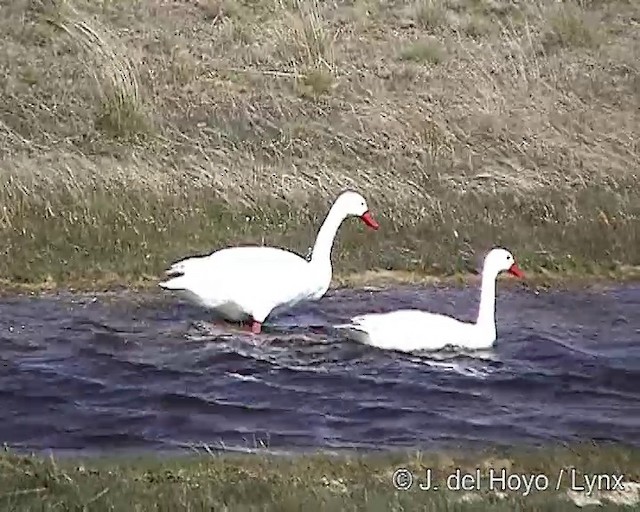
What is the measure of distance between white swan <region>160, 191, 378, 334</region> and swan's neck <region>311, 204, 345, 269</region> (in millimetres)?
21

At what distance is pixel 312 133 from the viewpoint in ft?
48.5

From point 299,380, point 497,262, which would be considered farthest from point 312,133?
point 299,380

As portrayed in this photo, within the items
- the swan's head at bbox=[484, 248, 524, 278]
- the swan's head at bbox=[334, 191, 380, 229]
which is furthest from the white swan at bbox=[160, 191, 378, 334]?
the swan's head at bbox=[484, 248, 524, 278]

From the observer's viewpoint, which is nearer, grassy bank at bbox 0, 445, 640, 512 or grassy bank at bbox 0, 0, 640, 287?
grassy bank at bbox 0, 445, 640, 512

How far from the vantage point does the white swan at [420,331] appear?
871 cm

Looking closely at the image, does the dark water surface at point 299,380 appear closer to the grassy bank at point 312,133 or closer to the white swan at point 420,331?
the white swan at point 420,331

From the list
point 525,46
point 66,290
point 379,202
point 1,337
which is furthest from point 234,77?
point 1,337

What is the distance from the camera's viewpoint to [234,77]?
57.0 ft

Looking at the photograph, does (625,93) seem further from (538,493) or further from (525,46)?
(538,493)

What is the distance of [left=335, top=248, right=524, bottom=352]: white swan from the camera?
28.6 feet

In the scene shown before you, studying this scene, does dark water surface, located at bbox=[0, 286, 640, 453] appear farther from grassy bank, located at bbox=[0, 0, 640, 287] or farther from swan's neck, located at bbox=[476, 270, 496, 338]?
grassy bank, located at bbox=[0, 0, 640, 287]

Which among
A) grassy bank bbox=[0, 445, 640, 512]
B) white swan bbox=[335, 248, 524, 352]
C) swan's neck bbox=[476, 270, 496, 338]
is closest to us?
grassy bank bbox=[0, 445, 640, 512]

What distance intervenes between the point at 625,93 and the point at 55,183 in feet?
24.8

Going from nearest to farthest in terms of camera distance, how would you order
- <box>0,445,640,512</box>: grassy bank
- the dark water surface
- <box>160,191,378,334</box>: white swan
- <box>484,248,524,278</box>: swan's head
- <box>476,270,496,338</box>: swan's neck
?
<box>0,445,640,512</box>: grassy bank → the dark water surface → <box>476,270,496,338</box>: swan's neck → <box>160,191,378,334</box>: white swan → <box>484,248,524,278</box>: swan's head
